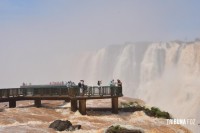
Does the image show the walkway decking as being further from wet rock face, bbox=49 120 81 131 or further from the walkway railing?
wet rock face, bbox=49 120 81 131

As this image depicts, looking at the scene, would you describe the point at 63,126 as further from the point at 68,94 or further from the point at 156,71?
the point at 156,71

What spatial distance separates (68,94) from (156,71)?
50132 millimetres

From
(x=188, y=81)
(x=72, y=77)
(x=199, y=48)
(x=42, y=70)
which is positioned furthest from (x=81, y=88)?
(x=42, y=70)

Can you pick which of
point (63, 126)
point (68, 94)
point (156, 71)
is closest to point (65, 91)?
point (68, 94)

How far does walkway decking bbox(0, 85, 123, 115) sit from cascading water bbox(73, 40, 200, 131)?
2504 cm

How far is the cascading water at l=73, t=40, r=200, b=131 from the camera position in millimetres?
69062

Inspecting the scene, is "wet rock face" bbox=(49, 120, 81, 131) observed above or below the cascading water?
below

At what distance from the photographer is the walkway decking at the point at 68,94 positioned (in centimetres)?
3756

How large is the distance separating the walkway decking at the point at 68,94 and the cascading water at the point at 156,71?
82.1 feet

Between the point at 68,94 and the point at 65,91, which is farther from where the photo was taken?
the point at 65,91

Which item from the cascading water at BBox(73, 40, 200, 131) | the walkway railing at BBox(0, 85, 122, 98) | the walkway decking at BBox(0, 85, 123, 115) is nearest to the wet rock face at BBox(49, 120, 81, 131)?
the walkway decking at BBox(0, 85, 123, 115)

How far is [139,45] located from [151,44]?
320 centimetres

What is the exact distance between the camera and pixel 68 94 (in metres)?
38.8

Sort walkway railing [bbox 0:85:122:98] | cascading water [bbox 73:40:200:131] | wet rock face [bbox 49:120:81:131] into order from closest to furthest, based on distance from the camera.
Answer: wet rock face [bbox 49:120:81:131], walkway railing [bbox 0:85:122:98], cascading water [bbox 73:40:200:131]
